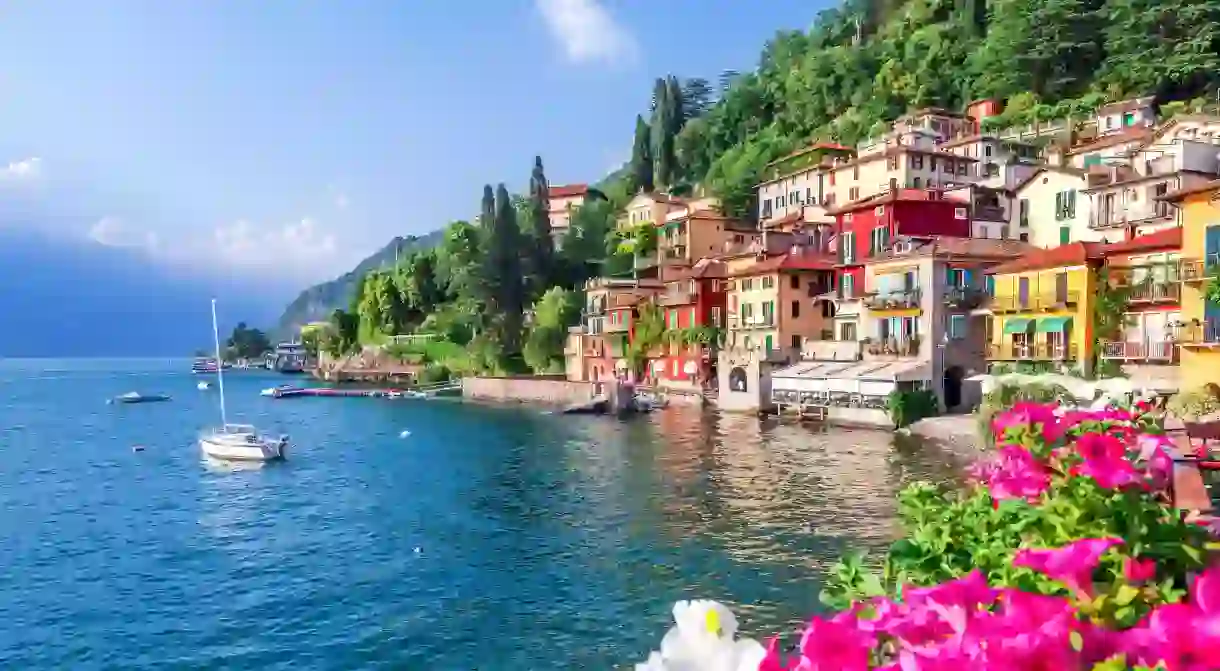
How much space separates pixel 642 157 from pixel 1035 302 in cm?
7840

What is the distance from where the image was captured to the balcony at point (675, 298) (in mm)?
62281

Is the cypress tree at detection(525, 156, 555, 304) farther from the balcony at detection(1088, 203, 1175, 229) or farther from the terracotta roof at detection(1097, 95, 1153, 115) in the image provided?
the balcony at detection(1088, 203, 1175, 229)

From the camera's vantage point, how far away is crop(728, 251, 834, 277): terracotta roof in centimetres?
5291

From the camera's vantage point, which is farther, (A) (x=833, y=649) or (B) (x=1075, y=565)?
(B) (x=1075, y=565)

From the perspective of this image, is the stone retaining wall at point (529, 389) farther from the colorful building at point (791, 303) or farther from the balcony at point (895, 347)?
the balcony at point (895, 347)

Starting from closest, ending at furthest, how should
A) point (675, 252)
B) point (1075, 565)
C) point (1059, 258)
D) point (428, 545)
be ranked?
point (1075, 565) → point (428, 545) → point (1059, 258) → point (675, 252)

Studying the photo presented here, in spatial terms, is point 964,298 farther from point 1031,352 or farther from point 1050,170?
point 1050,170

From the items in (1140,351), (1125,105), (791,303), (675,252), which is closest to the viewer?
(1140,351)

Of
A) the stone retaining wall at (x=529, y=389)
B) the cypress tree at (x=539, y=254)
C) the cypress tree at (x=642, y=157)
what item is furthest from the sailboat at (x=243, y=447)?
the cypress tree at (x=642, y=157)

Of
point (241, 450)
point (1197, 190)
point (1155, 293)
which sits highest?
point (1197, 190)

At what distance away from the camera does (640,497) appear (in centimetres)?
2766

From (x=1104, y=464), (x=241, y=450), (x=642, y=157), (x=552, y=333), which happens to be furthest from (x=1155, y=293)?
(x=642, y=157)

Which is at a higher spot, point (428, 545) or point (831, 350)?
point (831, 350)

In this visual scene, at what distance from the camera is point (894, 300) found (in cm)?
4344
